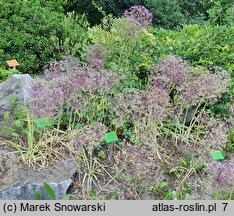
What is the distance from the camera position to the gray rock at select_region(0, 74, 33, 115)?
14.4 ft

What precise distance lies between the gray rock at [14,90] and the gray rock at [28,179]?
82cm

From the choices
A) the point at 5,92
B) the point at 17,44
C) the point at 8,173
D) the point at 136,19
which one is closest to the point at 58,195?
the point at 8,173

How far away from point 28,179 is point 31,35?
9.29 ft

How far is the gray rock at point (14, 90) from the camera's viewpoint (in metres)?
4.38

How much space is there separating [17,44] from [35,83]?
2134 mm

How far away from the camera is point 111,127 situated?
173 inches

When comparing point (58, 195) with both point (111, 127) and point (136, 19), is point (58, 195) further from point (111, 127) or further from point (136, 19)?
point (136, 19)

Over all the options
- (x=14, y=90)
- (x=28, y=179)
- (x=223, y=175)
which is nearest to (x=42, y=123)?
(x=28, y=179)

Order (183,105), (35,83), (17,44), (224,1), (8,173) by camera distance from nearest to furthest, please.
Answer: (8,173) → (35,83) → (183,105) → (17,44) → (224,1)

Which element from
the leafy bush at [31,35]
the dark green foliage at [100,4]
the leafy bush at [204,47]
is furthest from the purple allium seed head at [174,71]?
the dark green foliage at [100,4]

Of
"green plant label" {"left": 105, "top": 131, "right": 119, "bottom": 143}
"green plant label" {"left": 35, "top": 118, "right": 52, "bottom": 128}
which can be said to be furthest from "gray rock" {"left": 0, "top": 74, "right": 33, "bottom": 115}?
"green plant label" {"left": 105, "top": 131, "right": 119, "bottom": 143}

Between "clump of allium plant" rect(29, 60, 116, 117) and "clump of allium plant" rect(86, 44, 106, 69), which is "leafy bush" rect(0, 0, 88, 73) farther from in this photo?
"clump of allium plant" rect(29, 60, 116, 117)

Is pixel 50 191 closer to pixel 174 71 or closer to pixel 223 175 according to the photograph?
pixel 223 175

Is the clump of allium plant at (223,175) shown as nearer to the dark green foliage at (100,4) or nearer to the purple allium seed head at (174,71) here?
the purple allium seed head at (174,71)
